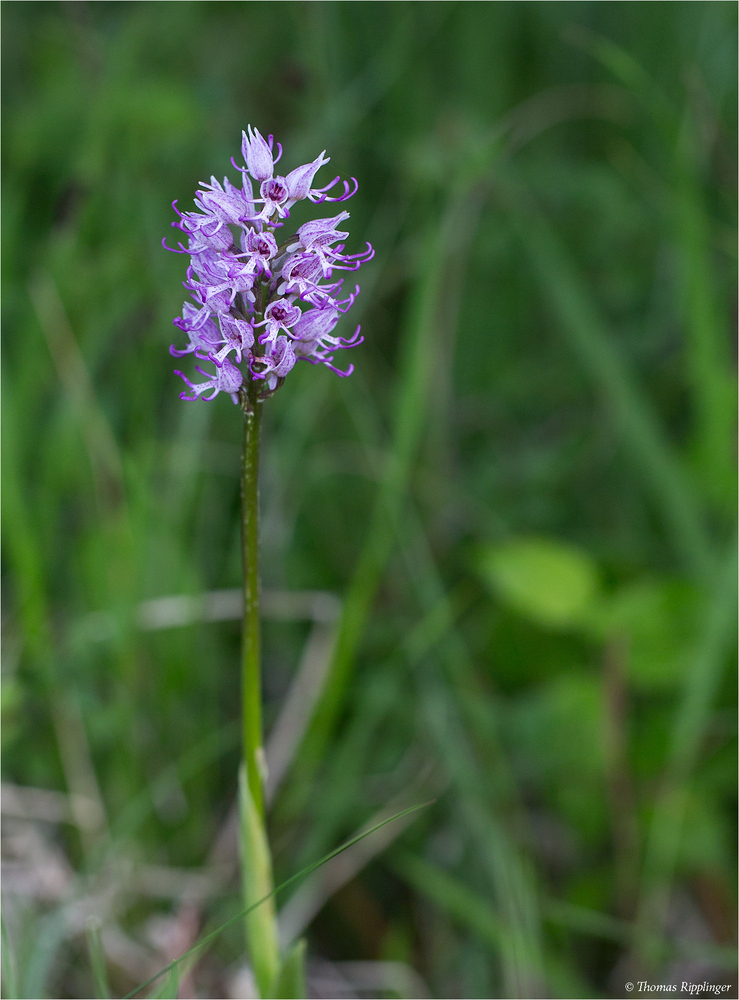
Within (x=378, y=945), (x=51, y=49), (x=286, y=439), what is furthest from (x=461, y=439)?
(x=51, y=49)

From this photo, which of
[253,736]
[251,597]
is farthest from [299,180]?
[253,736]

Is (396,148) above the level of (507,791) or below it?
above

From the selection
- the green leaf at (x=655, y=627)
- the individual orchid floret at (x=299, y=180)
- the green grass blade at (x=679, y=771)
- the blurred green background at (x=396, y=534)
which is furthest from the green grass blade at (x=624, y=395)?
the individual orchid floret at (x=299, y=180)

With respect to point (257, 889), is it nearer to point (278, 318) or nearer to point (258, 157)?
point (278, 318)

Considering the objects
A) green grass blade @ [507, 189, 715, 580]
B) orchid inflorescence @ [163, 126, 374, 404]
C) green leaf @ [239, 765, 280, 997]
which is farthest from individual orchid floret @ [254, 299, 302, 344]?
green grass blade @ [507, 189, 715, 580]

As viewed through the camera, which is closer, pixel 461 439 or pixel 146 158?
pixel 146 158

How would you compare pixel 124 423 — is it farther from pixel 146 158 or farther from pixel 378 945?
pixel 378 945

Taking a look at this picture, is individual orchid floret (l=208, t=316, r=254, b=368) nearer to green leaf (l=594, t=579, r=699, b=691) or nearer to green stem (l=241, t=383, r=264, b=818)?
green stem (l=241, t=383, r=264, b=818)
